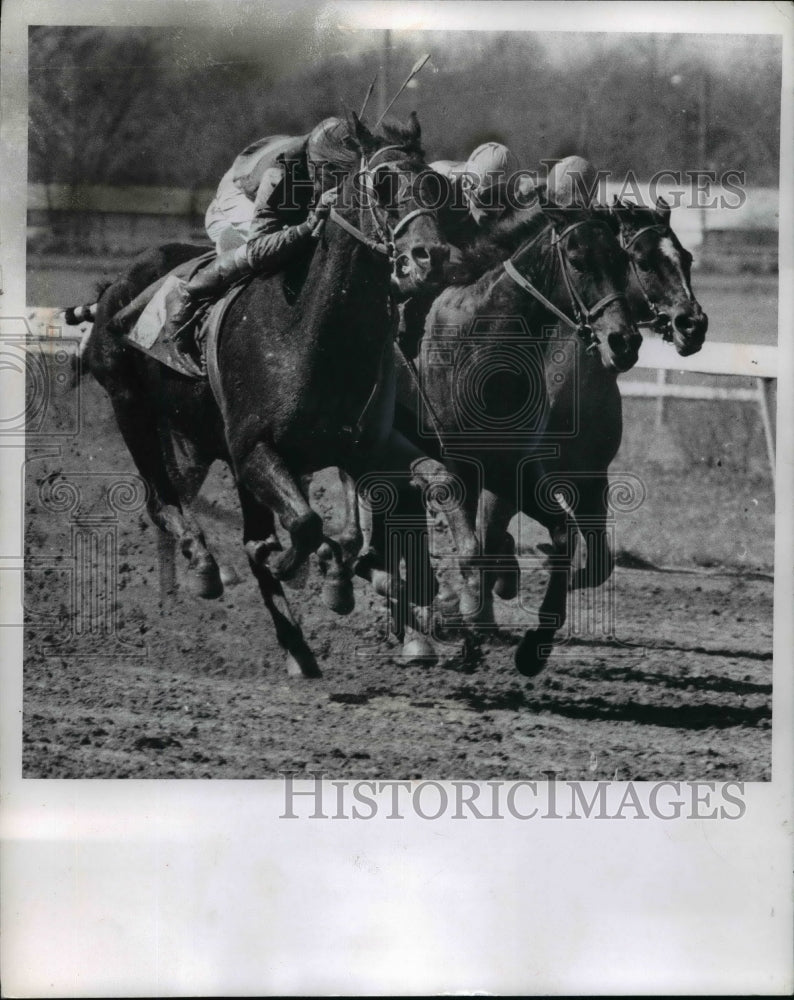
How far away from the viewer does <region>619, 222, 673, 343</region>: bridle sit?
15.8ft

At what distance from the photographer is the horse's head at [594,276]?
482 cm

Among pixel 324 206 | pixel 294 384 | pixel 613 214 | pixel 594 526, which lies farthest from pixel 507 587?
pixel 324 206

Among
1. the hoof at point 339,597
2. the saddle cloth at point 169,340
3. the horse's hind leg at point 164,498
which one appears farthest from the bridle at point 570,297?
the horse's hind leg at point 164,498

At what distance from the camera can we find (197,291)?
486cm

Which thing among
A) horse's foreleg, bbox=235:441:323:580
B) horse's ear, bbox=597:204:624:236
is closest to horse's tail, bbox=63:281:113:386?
horse's foreleg, bbox=235:441:323:580

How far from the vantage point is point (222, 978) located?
15.6 feet

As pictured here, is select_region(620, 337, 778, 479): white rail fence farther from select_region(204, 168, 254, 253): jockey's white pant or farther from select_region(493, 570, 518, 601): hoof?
select_region(204, 168, 254, 253): jockey's white pant

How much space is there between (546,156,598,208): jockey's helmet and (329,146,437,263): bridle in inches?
18.0

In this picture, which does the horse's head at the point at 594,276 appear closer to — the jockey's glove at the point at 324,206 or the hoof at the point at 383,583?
the jockey's glove at the point at 324,206

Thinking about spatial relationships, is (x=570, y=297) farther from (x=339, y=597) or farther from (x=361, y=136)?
(x=339, y=597)

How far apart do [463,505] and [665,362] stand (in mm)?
919

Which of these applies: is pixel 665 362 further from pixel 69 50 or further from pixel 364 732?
pixel 69 50

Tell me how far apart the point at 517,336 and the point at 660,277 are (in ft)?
1.88
